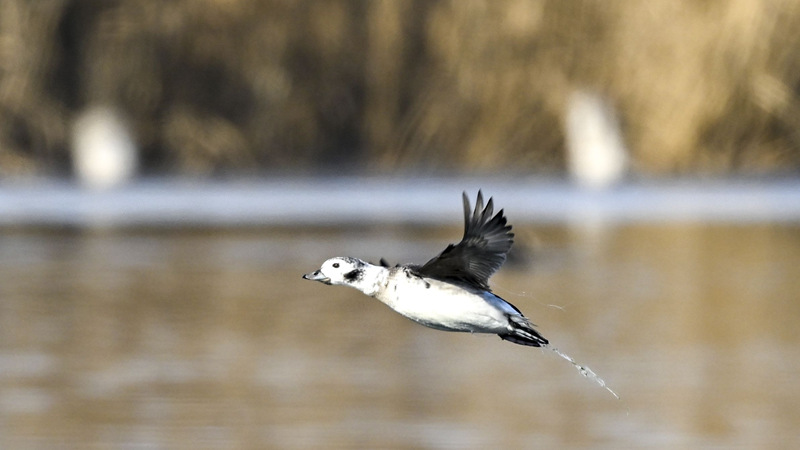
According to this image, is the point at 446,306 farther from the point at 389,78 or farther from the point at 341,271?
the point at 389,78

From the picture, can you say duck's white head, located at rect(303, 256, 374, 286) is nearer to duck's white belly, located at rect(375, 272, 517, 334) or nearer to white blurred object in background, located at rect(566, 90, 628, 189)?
duck's white belly, located at rect(375, 272, 517, 334)

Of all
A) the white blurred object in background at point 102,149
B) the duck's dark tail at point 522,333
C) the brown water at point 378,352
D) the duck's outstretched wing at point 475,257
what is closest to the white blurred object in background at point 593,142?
the brown water at point 378,352

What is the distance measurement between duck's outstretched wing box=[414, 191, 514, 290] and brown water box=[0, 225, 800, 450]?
528 centimetres

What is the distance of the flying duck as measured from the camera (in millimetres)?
4035

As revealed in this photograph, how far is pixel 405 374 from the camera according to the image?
1239cm

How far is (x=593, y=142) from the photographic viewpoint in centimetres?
2366

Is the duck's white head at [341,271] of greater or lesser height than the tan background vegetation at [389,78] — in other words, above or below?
below

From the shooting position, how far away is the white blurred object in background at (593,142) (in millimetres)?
23406

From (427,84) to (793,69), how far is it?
187 inches

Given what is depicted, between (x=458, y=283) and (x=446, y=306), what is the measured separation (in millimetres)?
211

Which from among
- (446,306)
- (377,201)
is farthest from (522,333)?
(377,201)

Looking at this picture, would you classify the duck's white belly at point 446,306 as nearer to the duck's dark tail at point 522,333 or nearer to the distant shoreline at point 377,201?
the duck's dark tail at point 522,333

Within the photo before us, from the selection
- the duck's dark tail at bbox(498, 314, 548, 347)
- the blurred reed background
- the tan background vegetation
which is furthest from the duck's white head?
the tan background vegetation

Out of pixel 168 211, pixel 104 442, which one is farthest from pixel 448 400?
pixel 168 211
